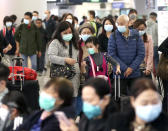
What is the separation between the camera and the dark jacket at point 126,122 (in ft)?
10.7

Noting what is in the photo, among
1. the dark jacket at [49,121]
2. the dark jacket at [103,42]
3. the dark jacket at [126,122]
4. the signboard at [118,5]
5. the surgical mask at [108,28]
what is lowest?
the dark jacket at [49,121]

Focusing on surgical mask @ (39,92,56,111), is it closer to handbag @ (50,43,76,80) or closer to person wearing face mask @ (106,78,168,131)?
person wearing face mask @ (106,78,168,131)

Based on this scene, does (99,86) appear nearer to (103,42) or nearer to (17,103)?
(17,103)

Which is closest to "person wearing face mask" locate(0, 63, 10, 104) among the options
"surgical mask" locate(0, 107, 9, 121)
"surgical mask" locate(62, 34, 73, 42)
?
"surgical mask" locate(0, 107, 9, 121)

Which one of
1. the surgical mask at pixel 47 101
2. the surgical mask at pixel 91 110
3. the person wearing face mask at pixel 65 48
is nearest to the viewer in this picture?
the surgical mask at pixel 91 110

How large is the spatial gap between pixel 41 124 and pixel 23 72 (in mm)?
3215

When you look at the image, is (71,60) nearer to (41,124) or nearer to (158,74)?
(158,74)

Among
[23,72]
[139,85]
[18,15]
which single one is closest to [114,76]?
[23,72]

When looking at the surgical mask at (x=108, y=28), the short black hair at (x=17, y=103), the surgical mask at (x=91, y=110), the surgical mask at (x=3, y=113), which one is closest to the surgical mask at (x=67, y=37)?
the surgical mask at (x=108, y=28)

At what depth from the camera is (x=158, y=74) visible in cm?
683

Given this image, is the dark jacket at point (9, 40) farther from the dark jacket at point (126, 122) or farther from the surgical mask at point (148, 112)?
the surgical mask at point (148, 112)

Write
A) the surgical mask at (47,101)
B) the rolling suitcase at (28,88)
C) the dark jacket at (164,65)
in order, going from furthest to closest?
1. the rolling suitcase at (28,88)
2. the dark jacket at (164,65)
3. the surgical mask at (47,101)

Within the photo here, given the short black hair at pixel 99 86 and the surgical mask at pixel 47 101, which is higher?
the short black hair at pixel 99 86

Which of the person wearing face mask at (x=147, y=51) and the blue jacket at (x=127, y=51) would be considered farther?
the person wearing face mask at (x=147, y=51)
